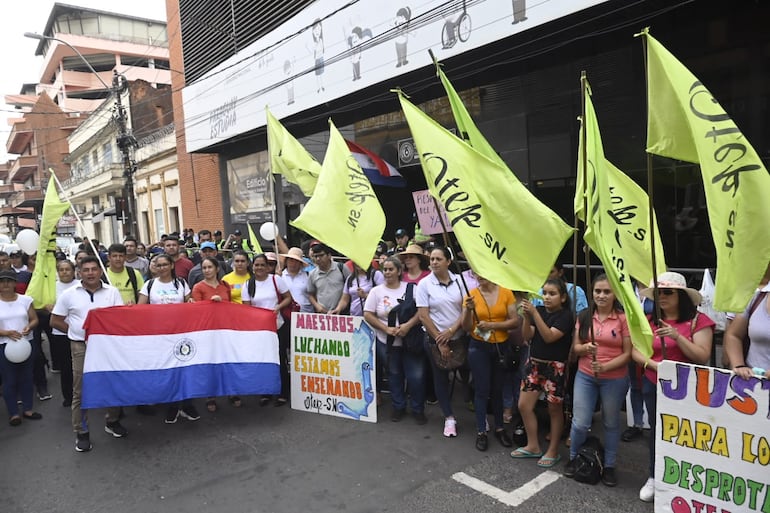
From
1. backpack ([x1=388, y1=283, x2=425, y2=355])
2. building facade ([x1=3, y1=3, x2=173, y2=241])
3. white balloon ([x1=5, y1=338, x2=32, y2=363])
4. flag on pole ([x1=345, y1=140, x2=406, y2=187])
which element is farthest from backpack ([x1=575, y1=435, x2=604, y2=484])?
building facade ([x1=3, y1=3, x2=173, y2=241])

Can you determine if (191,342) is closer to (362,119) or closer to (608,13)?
(608,13)

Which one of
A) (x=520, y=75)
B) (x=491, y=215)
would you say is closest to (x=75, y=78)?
(x=520, y=75)

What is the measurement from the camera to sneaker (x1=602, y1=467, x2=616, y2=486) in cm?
383

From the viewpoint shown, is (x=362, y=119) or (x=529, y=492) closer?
(x=529, y=492)

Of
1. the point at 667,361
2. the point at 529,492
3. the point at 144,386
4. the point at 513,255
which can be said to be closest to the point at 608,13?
the point at 513,255

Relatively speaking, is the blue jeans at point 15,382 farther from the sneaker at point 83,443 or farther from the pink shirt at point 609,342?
the pink shirt at point 609,342

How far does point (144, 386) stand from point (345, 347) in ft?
6.60

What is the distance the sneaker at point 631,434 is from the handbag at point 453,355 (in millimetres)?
1601

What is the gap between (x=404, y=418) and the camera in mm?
5359

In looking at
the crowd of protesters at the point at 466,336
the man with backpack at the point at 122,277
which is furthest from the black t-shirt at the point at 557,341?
the man with backpack at the point at 122,277

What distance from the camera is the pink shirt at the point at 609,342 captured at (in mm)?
3756

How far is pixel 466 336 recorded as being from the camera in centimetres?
487

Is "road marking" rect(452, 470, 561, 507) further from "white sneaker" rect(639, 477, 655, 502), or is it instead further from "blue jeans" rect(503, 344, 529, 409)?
"blue jeans" rect(503, 344, 529, 409)

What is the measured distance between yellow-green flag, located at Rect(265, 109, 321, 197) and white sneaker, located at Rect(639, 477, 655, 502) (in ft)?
15.0
